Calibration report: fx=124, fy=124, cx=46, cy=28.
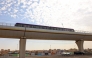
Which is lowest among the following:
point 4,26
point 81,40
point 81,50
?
point 81,50

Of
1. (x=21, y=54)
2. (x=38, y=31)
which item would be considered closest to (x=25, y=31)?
(x=38, y=31)

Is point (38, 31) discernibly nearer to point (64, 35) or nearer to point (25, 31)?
point (25, 31)

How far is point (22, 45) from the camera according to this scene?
4331 cm

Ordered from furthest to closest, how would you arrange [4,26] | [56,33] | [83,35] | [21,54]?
[83,35], [56,33], [21,54], [4,26]

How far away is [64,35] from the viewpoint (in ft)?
165

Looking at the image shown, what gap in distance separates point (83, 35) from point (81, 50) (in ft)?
30.5

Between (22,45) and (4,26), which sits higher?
(4,26)

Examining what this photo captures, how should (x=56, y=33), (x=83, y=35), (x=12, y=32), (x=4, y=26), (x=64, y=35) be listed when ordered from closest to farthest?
(x=4, y=26) → (x=12, y=32) → (x=56, y=33) → (x=64, y=35) → (x=83, y=35)

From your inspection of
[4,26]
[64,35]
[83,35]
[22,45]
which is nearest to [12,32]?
[4,26]

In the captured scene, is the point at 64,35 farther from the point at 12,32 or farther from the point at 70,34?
the point at 12,32

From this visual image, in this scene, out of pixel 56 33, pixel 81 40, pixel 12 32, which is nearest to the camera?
pixel 12 32

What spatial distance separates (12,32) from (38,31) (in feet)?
28.5

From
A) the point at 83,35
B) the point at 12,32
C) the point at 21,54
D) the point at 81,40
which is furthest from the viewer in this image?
the point at 81,40

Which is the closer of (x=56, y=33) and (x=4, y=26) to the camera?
(x=4, y=26)
